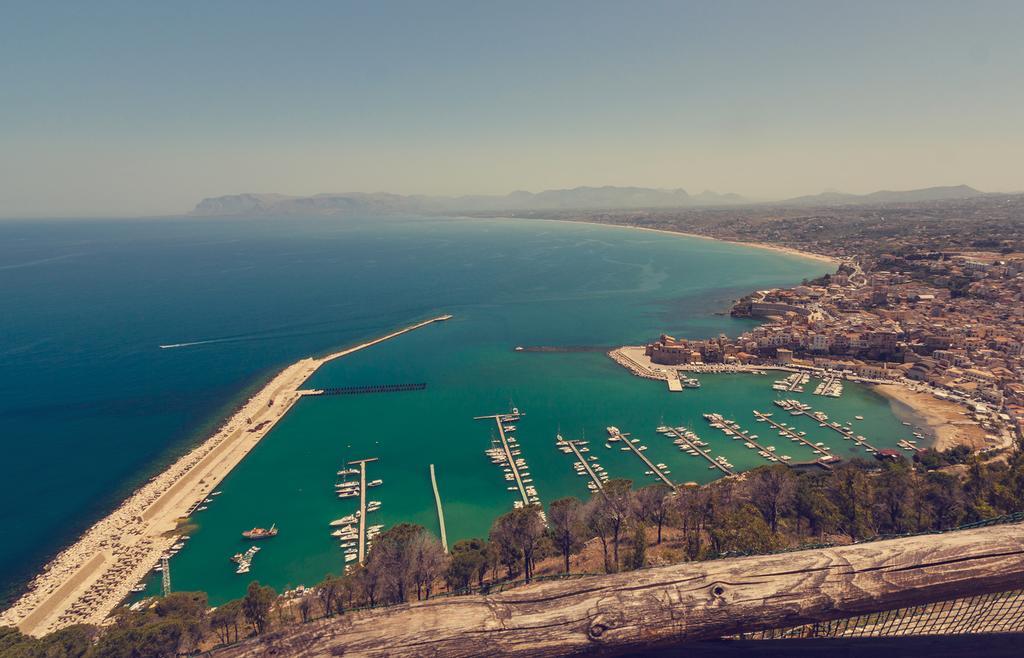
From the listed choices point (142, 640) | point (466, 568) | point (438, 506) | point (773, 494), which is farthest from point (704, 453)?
point (142, 640)

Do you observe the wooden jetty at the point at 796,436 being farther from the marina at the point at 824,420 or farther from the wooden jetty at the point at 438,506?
the wooden jetty at the point at 438,506

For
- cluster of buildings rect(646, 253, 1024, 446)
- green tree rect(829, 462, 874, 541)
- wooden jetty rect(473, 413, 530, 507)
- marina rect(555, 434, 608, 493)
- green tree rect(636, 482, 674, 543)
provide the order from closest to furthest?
green tree rect(829, 462, 874, 541), green tree rect(636, 482, 674, 543), wooden jetty rect(473, 413, 530, 507), marina rect(555, 434, 608, 493), cluster of buildings rect(646, 253, 1024, 446)

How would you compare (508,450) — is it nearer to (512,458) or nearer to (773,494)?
(512,458)

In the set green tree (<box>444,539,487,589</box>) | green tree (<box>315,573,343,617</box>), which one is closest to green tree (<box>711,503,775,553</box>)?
green tree (<box>444,539,487,589</box>)

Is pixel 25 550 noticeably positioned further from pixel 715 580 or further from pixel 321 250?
pixel 321 250

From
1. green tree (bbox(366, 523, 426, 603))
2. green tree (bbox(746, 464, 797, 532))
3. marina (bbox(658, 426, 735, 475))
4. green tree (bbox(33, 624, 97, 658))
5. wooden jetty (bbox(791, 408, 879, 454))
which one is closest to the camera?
green tree (bbox(33, 624, 97, 658))

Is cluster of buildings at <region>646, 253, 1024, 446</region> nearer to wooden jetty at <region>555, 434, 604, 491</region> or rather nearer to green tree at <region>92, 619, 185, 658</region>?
wooden jetty at <region>555, 434, 604, 491</region>
